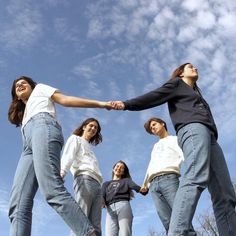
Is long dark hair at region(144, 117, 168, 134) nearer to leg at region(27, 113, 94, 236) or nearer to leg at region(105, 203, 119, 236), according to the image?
leg at region(105, 203, 119, 236)

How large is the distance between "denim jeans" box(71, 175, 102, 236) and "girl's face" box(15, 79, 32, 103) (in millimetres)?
1675

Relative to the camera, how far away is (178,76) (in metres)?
4.53

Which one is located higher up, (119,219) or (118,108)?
(118,108)

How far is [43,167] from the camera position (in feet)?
10.7

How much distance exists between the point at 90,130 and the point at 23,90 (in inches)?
81.1

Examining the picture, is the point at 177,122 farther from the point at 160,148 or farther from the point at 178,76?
the point at 160,148

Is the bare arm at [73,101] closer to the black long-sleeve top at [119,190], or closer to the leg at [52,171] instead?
the leg at [52,171]

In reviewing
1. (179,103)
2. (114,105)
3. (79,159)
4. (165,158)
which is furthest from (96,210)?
(179,103)

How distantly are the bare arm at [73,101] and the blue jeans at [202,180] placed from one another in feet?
2.88

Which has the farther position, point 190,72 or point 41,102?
point 190,72

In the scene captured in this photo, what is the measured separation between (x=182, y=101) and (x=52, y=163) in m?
1.51

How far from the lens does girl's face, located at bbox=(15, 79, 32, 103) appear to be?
4125 millimetres

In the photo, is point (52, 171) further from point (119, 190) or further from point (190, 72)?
point (119, 190)

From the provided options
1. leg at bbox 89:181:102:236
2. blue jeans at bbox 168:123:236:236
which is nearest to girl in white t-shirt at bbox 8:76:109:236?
blue jeans at bbox 168:123:236:236
